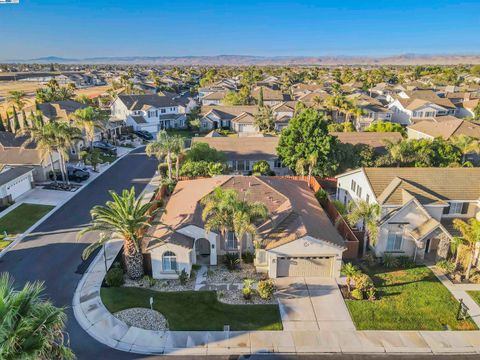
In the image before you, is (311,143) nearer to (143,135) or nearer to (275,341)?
(275,341)

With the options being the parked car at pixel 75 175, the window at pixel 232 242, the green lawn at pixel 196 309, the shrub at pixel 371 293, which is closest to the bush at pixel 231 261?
the window at pixel 232 242

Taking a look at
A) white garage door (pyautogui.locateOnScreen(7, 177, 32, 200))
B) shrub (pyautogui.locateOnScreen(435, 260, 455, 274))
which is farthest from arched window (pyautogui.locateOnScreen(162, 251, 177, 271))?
white garage door (pyautogui.locateOnScreen(7, 177, 32, 200))

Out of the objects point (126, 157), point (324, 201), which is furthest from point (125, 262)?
point (126, 157)

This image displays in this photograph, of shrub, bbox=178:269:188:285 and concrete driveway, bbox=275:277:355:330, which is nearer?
concrete driveway, bbox=275:277:355:330

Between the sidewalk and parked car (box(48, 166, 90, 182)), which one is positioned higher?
parked car (box(48, 166, 90, 182))

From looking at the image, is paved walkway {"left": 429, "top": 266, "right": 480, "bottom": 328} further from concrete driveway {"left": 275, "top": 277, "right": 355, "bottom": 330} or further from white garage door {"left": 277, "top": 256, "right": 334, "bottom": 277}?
white garage door {"left": 277, "top": 256, "right": 334, "bottom": 277}

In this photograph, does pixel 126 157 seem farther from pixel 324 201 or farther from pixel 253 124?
pixel 324 201

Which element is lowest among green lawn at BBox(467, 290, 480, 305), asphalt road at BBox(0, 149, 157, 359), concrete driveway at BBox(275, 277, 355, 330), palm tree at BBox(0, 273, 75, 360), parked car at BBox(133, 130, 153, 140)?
green lawn at BBox(467, 290, 480, 305)
